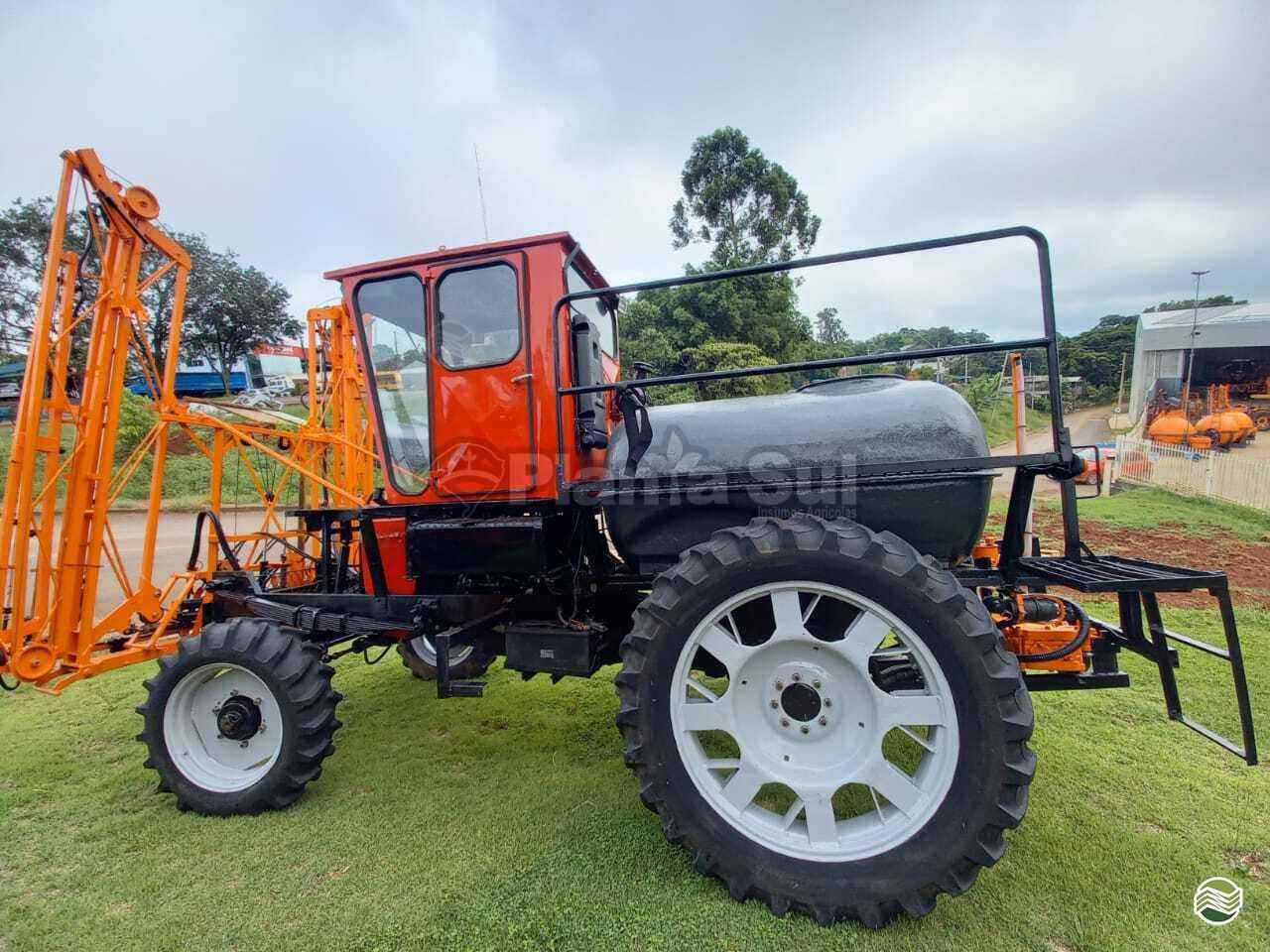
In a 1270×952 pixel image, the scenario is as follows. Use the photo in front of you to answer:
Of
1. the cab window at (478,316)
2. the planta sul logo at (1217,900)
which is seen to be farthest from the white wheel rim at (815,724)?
the cab window at (478,316)

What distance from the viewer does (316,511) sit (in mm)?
3543

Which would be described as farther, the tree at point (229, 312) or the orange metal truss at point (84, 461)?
the tree at point (229, 312)

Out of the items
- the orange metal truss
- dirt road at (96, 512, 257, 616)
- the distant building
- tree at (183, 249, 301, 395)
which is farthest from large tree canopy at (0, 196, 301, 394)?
the distant building

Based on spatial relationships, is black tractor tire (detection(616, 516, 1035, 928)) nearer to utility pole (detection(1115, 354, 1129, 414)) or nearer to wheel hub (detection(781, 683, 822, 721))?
wheel hub (detection(781, 683, 822, 721))

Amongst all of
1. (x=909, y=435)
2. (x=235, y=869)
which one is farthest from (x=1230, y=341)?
(x=235, y=869)

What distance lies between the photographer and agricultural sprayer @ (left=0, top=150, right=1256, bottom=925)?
7.41 feet

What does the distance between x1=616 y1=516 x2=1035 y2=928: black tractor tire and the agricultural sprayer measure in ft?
0.04

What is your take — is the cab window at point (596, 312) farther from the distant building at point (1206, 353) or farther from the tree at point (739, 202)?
the distant building at point (1206, 353)

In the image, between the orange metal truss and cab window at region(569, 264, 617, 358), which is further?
cab window at region(569, 264, 617, 358)

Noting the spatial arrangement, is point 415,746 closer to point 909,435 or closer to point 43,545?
point 43,545

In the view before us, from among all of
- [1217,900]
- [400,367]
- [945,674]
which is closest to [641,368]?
[400,367]

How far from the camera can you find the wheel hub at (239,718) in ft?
10.3

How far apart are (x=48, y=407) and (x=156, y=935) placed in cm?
285

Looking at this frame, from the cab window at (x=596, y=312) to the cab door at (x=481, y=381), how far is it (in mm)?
381
